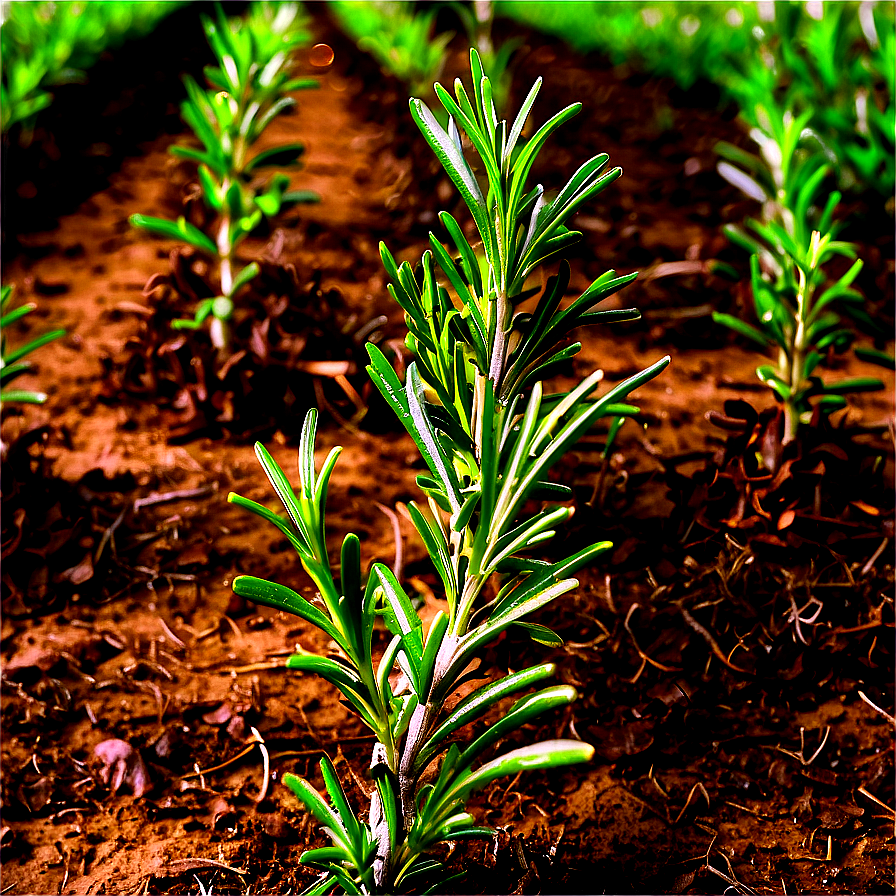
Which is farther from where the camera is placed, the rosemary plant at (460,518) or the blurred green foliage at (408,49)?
the blurred green foliage at (408,49)

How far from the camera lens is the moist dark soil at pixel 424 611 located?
1.44m

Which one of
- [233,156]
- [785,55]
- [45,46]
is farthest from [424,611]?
[45,46]

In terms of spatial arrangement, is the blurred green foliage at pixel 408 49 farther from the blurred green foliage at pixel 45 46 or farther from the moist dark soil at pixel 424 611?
the moist dark soil at pixel 424 611

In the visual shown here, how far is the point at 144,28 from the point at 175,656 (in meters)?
5.15

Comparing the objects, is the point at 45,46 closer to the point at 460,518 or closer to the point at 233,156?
the point at 233,156

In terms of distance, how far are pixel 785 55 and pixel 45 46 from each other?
11.5ft

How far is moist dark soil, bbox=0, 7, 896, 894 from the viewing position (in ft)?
4.72

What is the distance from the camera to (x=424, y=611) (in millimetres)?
1832

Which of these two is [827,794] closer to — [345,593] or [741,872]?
[741,872]

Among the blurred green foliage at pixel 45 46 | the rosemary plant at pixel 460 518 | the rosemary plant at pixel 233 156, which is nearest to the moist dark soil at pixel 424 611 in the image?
the rosemary plant at pixel 233 156

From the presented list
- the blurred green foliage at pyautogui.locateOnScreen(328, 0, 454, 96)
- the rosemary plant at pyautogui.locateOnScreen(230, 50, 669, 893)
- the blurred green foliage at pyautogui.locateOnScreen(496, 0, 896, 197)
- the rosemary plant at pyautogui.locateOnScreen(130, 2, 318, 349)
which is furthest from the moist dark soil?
the blurred green foliage at pyautogui.locateOnScreen(328, 0, 454, 96)

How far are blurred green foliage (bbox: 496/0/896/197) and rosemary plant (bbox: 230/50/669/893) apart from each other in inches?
82.3

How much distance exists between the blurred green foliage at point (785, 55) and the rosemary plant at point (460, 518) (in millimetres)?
2091

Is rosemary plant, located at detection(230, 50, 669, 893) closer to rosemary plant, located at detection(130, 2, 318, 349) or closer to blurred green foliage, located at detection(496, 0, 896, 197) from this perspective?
rosemary plant, located at detection(130, 2, 318, 349)
